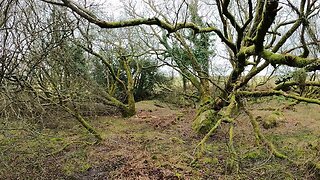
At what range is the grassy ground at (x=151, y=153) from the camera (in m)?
7.06

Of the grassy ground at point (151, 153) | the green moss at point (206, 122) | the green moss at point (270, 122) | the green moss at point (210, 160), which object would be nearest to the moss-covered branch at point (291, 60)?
the grassy ground at point (151, 153)

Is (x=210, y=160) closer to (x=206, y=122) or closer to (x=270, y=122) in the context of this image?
(x=206, y=122)

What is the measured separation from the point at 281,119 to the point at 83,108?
8.29 meters

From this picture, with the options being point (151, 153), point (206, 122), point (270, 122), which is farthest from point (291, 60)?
point (270, 122)

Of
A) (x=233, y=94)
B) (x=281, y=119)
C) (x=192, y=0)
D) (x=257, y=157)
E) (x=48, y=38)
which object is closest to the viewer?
(x=48, y=38)

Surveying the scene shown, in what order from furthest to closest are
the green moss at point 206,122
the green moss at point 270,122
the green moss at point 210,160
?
the green moss at point 270,122, the green moss at point 206,122, the green moss at point 210,160

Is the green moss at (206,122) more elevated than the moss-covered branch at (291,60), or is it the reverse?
the moss-covered branch at (291,60)

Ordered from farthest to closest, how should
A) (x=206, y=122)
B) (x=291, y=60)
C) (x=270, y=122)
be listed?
(x=270, y=122) < (x=206, y=122) < (x=291, y=60)

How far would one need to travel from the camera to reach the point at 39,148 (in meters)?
9.34

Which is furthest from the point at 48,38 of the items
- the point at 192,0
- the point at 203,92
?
the point at 192,0

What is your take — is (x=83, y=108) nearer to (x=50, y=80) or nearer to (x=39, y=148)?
(x=39, y=148)

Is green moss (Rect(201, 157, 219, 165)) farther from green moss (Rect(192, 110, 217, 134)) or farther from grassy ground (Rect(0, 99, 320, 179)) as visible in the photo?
green moss (Rect(192, 110, 217, 134))

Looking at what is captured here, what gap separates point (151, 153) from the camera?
8.87 meters

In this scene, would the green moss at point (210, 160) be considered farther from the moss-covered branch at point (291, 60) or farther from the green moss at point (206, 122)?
the moss-covered branch at point (291, 60)
